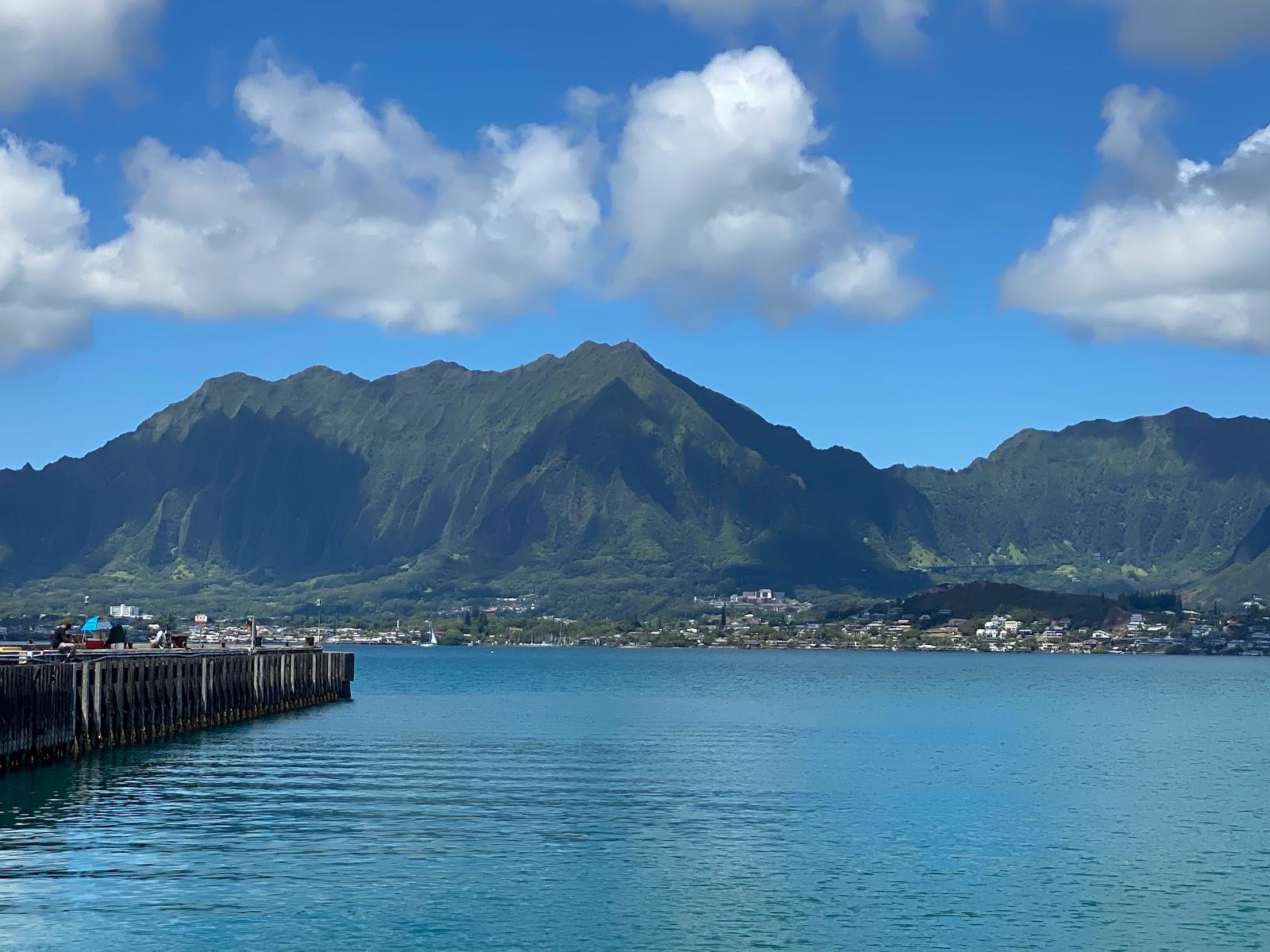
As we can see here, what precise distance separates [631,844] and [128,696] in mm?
34728

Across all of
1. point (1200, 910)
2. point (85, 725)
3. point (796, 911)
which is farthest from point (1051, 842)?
point (85, 725)

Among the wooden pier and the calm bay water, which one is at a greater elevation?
the wooden pier

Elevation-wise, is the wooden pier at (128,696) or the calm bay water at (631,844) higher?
the wooden pier at (128,696)

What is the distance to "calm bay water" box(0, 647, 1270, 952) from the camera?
38.1 m

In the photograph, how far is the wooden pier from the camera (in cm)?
5941

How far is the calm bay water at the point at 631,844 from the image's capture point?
38062mm

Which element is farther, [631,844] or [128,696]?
[128,696]

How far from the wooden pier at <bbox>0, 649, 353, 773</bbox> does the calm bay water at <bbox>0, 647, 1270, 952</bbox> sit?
→ 4.58 feet

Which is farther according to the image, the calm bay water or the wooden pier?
the wooden pier

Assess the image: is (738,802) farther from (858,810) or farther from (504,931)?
(504,931)

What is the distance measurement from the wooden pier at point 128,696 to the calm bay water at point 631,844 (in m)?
1.40

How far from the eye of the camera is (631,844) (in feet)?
161

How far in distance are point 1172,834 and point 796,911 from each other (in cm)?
1969

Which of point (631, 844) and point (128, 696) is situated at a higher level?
point (128, 696)
